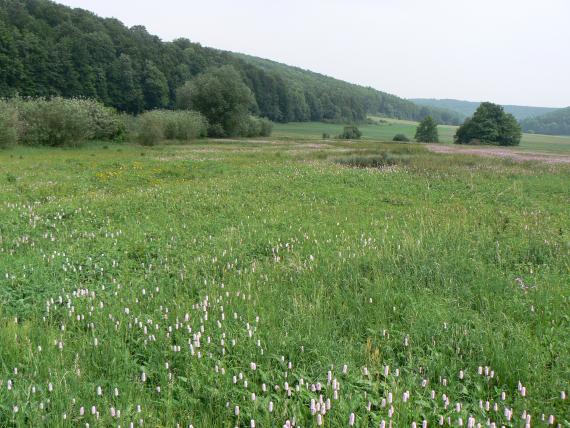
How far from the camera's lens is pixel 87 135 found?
4009 centimetres

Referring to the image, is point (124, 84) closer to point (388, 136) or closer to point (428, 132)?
point (388, 136)

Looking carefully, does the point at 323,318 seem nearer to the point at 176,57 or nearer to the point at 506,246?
the point at 506,246

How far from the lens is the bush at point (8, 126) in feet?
103

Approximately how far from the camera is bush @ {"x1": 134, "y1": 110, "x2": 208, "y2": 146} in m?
46.6

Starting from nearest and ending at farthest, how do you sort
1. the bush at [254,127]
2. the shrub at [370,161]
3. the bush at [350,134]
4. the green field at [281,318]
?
the green field at [281,318] → the shrub at [370,161] → the bush at [254,127] → the bush at [350,134]


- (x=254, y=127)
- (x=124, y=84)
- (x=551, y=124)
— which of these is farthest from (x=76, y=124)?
(x=551, y=124)

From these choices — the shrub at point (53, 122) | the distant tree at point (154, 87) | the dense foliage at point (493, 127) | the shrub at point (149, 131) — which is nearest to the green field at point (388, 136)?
the dense foliage at point (493, 127)

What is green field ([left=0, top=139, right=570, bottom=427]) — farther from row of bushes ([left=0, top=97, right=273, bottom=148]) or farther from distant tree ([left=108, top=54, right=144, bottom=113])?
distant tree ([left=108, top=54, right=144, bottom=113])

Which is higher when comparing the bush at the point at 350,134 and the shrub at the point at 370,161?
the bush at the point at 350,134

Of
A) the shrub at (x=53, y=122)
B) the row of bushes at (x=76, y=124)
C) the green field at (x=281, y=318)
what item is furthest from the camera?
the shrub at (x=53, y=122)

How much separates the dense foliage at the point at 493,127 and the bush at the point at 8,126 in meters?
70.3

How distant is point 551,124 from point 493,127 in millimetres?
109793

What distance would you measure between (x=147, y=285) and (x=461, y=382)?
14.7ft

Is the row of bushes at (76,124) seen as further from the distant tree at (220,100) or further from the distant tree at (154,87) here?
the distant tree at (154,87)
